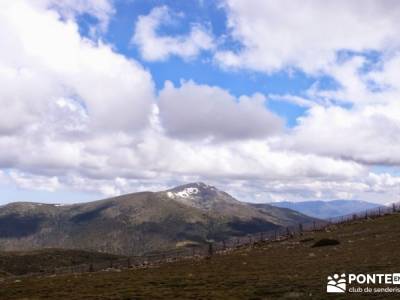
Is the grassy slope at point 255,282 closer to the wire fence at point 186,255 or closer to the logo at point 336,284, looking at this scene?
the logo at point 336,284

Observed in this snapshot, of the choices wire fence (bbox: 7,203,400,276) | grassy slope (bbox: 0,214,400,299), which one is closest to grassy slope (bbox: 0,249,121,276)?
wire fence (bbox: 7,203,400,276)

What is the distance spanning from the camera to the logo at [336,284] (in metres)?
33.8

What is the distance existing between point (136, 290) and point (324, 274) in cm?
1712

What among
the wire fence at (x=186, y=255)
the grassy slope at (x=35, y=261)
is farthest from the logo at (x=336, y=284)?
the grassy slope at (x=35, y=261)

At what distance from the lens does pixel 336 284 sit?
35.5 metres

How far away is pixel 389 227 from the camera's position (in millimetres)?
85812

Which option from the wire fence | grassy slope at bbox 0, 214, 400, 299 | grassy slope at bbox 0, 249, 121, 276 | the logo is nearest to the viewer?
the logo

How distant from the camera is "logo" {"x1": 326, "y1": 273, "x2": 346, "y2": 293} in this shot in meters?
33.8

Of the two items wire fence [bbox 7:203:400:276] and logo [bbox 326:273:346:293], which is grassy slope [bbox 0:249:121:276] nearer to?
wire fence [bbox 7:203:400:276]

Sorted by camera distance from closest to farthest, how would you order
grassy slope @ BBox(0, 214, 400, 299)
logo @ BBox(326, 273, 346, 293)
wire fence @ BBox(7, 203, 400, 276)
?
1. logo @ BBox(326, 273, 346, 293)
2. grassy slope @ BBox(0, 214, 400, 299)
3. wire fence @ BBox(7, 203, 400, 276)

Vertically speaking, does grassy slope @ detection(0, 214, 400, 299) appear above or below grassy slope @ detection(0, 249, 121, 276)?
above

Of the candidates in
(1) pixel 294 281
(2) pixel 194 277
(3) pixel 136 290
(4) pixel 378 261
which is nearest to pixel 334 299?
(1) pixel 294 281

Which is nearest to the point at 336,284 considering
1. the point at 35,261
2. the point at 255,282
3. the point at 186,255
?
the point at 255,282

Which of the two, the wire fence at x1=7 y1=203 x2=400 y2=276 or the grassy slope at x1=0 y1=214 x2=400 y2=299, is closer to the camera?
the grassy slope at x1=0 y1=214 x2=400 y2=299
